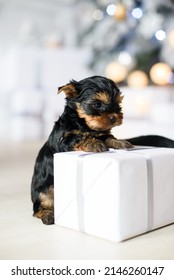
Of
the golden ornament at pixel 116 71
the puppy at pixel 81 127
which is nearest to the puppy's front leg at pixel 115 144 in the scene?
the puppy at pixel 81 127

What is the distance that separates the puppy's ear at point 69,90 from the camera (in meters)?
1.45

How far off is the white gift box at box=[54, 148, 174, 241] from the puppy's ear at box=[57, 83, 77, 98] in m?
0.22

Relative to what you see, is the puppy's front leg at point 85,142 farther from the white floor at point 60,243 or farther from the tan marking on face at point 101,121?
the white floor at point 60,243

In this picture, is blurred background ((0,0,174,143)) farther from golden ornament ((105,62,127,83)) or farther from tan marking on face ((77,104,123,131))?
tan marking on face ((77,104,123,131))

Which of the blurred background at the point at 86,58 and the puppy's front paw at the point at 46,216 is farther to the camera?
the blurred background at the point at 86,58

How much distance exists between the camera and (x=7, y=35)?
20.5 feet

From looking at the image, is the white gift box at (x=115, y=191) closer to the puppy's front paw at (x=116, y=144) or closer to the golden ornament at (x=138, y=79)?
the puppy's front paw at (x=116, y=144)

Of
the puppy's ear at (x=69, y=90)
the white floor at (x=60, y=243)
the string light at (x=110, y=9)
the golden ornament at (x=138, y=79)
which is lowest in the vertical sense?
the white floor at (x=60, y=243)

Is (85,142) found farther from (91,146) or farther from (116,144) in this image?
(116,144)

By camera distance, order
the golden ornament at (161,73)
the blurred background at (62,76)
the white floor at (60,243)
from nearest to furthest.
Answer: the white floor at (60,243), the blurred background at (62,76), the golden ornament at (161,73)

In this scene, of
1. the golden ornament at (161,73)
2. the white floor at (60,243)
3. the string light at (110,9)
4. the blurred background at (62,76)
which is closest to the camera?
the white floor at (60,243)

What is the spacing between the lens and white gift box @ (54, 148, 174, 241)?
4.26 ft

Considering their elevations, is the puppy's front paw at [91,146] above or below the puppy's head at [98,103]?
below

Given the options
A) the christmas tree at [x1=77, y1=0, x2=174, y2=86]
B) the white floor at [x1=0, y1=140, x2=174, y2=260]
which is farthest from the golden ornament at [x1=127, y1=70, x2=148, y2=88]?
the white floor at [x1=0, y1=140, x2=174, y2=260]
